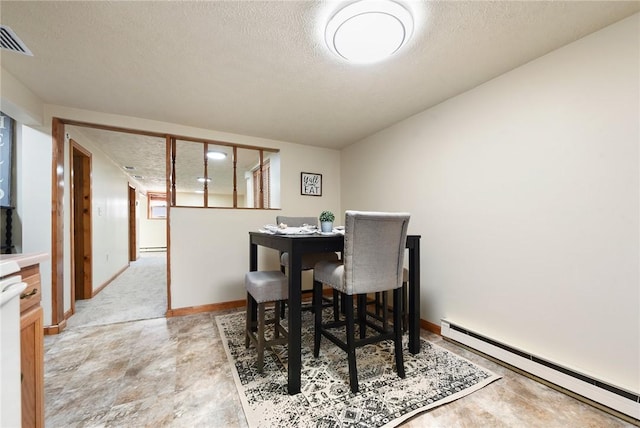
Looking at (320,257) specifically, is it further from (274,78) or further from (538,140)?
(538,140)

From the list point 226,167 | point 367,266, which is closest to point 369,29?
point 367,266

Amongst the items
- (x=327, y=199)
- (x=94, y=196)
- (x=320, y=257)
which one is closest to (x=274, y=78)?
(x=320, y=257)

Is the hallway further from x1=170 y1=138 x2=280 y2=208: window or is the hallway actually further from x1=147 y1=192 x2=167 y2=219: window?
x1=147 y1=192 x2=167 y2=219: window

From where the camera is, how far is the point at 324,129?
10.3 feet


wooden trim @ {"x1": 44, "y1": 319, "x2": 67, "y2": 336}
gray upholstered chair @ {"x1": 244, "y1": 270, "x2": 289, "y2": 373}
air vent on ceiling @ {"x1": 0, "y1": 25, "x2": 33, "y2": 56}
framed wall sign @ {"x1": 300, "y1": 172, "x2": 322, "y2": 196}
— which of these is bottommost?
wooden trim @ {"x1": 44, "y1": 319, "x2": 67, "y2": 336}

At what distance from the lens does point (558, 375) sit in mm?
1604

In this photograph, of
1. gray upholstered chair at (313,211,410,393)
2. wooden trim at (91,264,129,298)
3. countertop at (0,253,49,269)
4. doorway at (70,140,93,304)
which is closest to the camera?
countertop at (0,253,49,269)

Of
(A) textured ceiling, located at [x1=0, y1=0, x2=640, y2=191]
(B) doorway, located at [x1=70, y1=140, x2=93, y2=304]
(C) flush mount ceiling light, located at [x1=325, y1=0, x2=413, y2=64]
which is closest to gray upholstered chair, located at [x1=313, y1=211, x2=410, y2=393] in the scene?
(C) flush mount ceiling light, located at [x1=325, y1=0, x2=413, y2=64]

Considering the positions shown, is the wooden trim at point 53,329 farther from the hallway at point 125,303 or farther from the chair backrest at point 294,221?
the chair backrest at point 294,221

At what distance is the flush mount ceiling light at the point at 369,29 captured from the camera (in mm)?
1286

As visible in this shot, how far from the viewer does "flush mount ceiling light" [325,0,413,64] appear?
1286 mm

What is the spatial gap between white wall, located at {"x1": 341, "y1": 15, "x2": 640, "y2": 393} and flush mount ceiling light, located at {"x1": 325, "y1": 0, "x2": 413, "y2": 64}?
1063 mm

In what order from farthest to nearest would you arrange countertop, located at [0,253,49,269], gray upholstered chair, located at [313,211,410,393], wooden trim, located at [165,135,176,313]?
wooden trim, located at [165,135,176,313]
gray upholstered chair, located at [313,211,410,393]
countertop, located at [0,253,49,269]

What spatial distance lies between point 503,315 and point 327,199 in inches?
101
